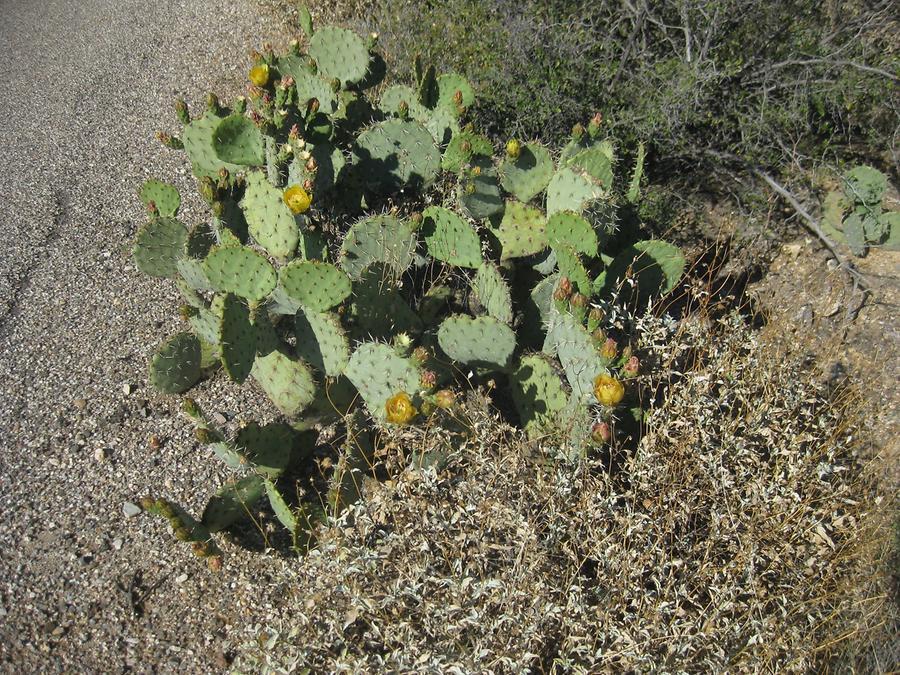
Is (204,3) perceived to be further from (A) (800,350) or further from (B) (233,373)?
(A) (800,350)

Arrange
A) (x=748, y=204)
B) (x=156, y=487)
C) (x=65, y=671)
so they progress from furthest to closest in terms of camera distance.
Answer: (x=748, y=204)
(x=156, y=487)
(x=65, y=671)

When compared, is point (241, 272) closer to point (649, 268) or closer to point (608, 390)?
point (608, 390)

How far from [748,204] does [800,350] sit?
1.33m

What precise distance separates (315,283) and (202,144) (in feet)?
4.21

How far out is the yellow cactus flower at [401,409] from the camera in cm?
259

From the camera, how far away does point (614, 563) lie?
2402mm

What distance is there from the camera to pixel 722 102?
4535 mm

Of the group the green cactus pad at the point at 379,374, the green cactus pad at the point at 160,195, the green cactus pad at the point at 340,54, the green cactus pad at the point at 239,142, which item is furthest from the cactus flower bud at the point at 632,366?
the green cactus pad at the point at 340,54

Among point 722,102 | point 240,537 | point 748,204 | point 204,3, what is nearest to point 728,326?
point 748,204

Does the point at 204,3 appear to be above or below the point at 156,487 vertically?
above

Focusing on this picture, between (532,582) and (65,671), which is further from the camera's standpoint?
(65,671)

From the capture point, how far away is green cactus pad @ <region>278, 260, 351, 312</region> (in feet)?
8.96

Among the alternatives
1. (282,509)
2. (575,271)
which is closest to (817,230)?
(575,271)

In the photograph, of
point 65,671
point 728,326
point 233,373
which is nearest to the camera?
point 65,671
